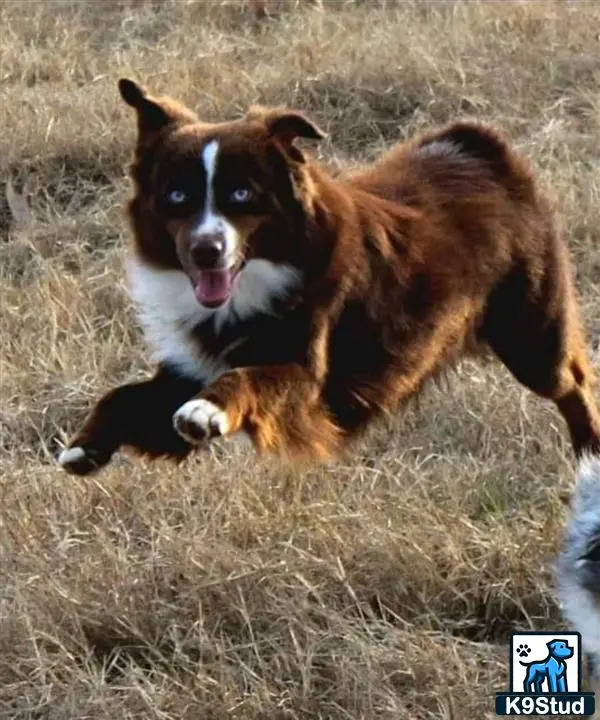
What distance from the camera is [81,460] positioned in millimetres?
3566

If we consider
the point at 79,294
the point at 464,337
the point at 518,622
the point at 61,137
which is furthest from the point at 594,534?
the point at 61,137

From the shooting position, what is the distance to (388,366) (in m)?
3.98

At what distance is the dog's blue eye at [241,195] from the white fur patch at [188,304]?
0.63 ft

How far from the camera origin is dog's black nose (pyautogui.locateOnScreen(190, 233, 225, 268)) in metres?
3.42

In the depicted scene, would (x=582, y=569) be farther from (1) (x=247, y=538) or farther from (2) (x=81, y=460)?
(2) (x=81, y=460)

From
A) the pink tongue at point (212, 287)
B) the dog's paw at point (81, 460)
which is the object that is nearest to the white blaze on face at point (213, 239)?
the pink tongue at point (212, 287)

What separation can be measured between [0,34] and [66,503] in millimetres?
5847

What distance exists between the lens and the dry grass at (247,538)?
11.5ft

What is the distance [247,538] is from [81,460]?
73cm

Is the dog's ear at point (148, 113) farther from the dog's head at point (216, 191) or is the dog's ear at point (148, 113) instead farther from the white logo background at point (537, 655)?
the white logo background at point (537, 655)

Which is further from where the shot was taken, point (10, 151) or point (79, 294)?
point (10, 151)

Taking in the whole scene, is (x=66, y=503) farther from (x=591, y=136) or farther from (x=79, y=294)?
(x=591, y=136)

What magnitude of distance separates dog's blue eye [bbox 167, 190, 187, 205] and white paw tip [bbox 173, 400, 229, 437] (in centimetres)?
56

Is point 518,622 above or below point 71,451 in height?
below
